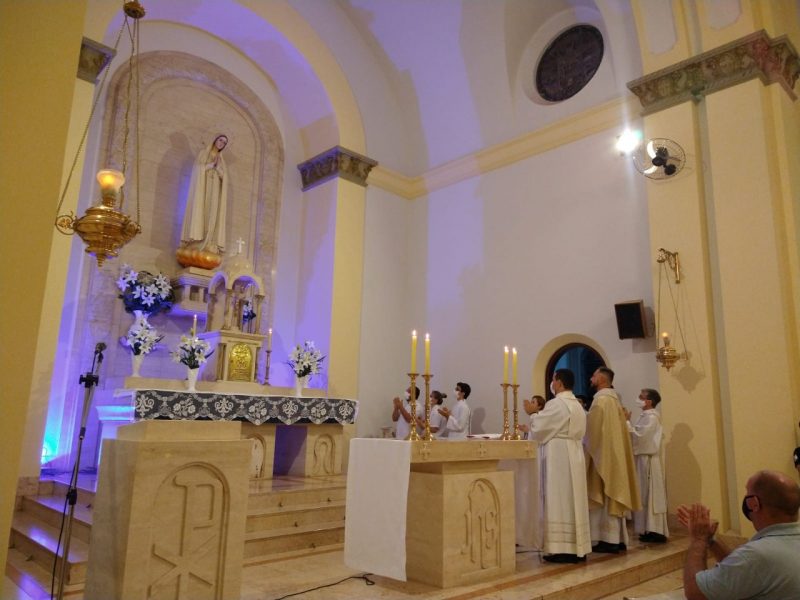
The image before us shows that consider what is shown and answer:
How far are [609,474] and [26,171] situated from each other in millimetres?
5719

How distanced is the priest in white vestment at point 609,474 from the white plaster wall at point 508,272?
2.79 m

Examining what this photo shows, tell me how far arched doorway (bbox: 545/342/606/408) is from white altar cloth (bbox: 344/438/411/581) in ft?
19.9

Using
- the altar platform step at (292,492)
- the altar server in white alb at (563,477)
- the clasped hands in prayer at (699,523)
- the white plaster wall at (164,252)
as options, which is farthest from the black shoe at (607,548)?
the white plaster wall at (164,252)

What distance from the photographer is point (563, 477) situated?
19.5 ft

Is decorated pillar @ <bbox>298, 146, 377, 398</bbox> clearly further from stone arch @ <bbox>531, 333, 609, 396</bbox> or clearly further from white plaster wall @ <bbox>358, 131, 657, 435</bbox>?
stone arch @ <bbox>531, 333, 609, 396</bbox>

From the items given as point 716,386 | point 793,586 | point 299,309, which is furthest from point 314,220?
point 793,586

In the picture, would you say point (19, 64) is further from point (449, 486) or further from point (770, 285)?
→ point (770, 285)

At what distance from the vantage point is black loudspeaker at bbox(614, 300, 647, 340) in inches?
355

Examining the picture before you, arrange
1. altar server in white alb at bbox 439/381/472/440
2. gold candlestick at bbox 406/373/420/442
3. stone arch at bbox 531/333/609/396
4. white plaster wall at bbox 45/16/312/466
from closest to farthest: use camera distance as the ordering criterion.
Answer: gold candlestick at bbox 406/373/420/442 < white plaster wall at bbox 45/16/312/466 < altar server in white alb at bbox 439/381/472/440 < stone arch at bbox 531/333/609/396

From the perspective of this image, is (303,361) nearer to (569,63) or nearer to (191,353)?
(191,353)

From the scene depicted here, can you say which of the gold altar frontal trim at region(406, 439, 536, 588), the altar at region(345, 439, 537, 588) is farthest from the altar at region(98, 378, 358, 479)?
the gold altar frontal trim at region(406, 439, 536, 588)

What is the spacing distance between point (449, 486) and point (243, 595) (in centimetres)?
177

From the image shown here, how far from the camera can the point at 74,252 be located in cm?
960

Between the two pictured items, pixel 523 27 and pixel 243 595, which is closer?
pixel 243 595
